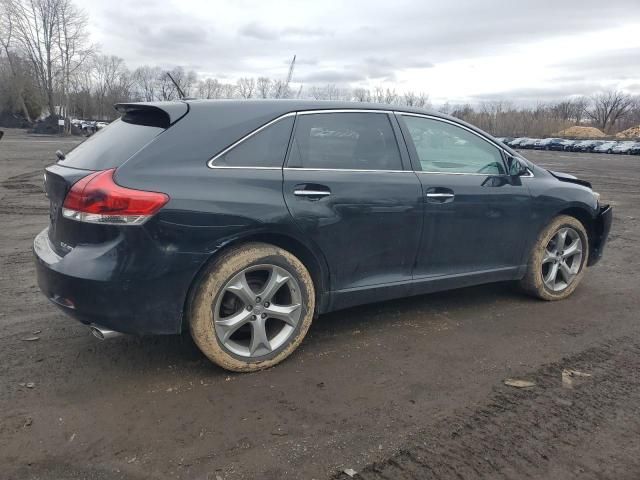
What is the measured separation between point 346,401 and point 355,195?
1.32m

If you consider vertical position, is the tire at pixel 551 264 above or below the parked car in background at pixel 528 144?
below

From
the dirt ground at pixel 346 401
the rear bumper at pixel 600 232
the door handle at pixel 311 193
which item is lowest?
the dirt ground at pixel 346 401

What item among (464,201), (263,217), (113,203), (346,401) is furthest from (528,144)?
(113,203)

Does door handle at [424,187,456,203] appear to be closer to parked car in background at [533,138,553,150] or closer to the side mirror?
the side mirror

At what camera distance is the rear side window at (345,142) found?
338cm

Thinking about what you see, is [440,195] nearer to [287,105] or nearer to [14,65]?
[287,105]

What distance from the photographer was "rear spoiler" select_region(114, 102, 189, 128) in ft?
10.3

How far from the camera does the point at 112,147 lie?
10.2 feet

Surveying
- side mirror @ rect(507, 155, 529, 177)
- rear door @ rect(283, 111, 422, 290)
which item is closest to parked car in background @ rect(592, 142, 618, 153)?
side mirror @ rect(507, 155, 529, 177)

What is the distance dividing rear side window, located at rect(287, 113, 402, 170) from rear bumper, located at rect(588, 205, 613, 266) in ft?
8.03

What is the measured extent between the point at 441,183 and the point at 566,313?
168cm

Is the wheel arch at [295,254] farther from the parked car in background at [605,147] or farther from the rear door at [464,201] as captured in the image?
the parked car in background at [605,147]

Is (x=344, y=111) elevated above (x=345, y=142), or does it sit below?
above

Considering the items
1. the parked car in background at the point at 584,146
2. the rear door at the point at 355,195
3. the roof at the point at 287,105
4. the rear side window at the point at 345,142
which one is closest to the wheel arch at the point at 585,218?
the rear door at the point at 355,195
